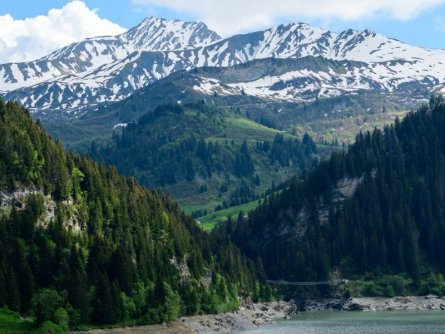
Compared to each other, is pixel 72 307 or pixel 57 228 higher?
pixel 57 228

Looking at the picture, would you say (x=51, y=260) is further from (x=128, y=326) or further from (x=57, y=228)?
(x=128, y=326)

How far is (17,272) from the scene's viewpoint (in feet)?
589

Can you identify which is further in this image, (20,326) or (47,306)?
(47,306)

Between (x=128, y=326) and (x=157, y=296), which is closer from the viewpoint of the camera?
(x=128, y=326)

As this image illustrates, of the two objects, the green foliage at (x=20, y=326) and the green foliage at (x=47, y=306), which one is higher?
the green foliage at (x=47, y=306)

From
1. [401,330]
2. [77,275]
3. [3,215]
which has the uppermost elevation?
[3,215]

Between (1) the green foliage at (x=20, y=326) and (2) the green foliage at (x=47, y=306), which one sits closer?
(1) the green foliage at (x=20, y=326)

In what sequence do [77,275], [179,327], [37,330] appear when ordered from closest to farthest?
[37,330] → [77,275] → [179,327]

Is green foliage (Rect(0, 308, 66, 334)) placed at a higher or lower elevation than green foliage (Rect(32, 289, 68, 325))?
lower

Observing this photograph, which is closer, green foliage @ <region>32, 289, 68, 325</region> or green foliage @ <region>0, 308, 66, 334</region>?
green foliage @ <region>0, 308, 66, 334</region>

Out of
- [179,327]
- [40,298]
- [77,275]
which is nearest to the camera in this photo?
[40,298]

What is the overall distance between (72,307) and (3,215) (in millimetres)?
29823

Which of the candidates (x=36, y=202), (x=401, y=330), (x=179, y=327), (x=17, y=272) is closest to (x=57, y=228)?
(x=36, y=202)

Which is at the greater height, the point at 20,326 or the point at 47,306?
the point at 47,306
